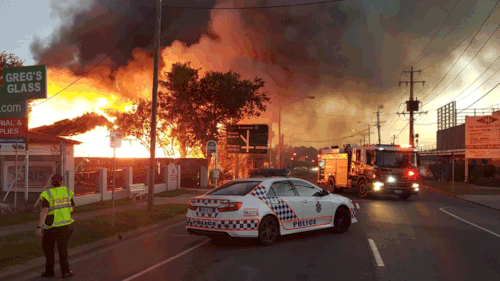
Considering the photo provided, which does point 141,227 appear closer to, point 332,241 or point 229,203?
point 229,203

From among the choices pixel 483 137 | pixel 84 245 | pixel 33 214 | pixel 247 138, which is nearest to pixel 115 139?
pixel 84 245

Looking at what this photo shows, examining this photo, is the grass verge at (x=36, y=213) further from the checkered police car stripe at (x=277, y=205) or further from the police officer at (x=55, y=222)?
the checkered police car stripe at (x=277, y=205)

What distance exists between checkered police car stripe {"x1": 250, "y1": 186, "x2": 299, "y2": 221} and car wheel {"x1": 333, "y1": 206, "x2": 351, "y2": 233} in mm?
1668

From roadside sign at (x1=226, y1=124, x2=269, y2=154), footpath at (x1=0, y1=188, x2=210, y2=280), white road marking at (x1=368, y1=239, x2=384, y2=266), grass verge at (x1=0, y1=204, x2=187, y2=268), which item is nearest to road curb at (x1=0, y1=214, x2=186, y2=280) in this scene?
footpath at (x1=0, y1=188, x2=210, y2=280)

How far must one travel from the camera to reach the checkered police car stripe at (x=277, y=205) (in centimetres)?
973

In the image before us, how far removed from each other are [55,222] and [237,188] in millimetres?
4209

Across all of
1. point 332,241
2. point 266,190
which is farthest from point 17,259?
point 332,241

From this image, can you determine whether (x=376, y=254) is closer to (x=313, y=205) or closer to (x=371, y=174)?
(x=313, y=205)

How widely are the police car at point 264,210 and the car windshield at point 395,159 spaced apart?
462 inches

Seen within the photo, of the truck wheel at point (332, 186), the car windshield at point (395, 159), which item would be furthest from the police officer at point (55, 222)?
the truck wheel at point (332, 186)

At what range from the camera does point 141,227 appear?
12398mm

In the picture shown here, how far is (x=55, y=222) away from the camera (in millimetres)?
7012

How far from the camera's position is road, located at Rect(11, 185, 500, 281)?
23.5 ft

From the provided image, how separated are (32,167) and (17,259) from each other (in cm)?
1493
